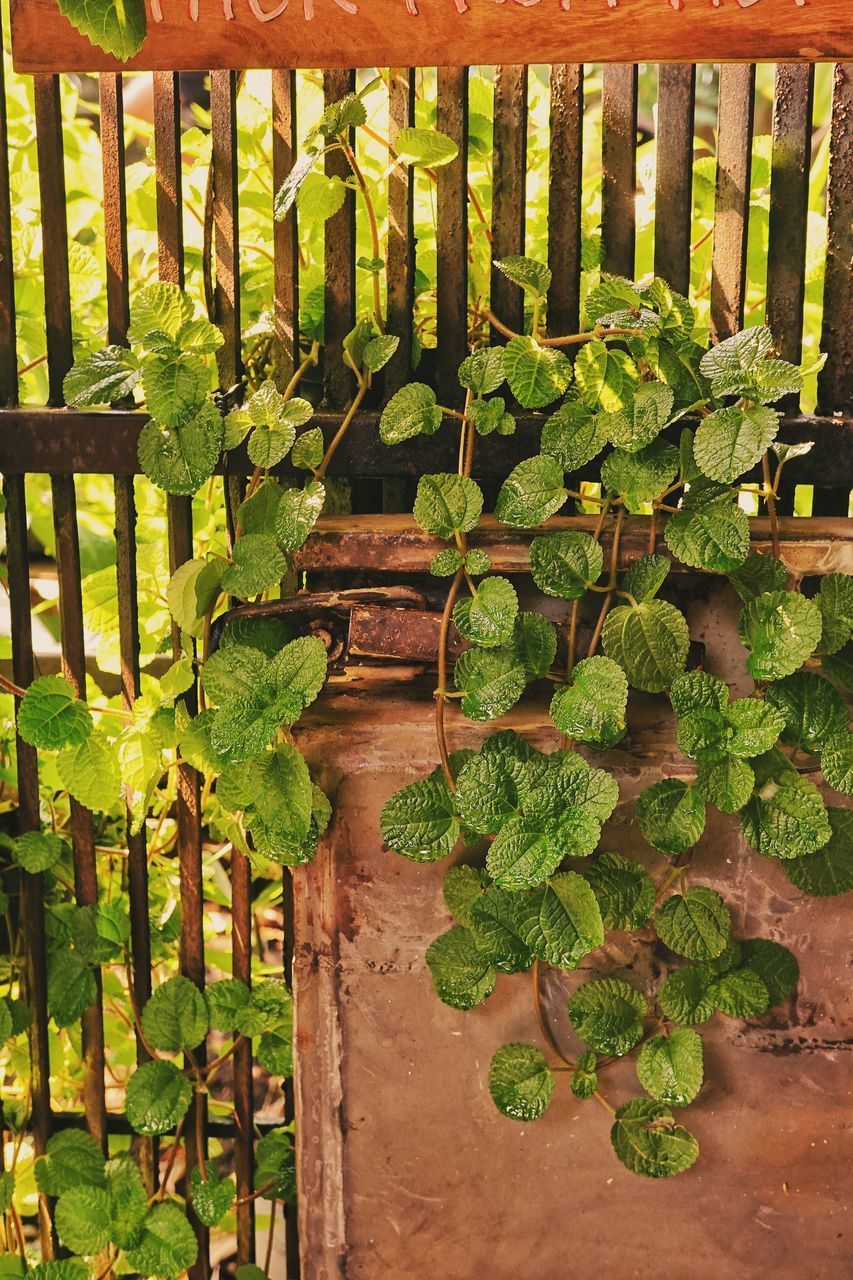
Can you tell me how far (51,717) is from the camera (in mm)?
1441

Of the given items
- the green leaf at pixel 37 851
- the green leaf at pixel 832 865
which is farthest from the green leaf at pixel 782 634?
the green leaf at pixel 37 851

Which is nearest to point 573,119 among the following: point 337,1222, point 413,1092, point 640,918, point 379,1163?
point 640,918

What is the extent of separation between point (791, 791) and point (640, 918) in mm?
246

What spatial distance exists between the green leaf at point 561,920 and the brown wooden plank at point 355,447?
1.76ft

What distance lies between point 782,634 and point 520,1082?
659 millimetres

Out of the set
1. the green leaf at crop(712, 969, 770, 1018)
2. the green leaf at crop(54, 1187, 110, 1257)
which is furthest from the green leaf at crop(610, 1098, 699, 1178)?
the green leaf at crop(54, 1187, 110, 1257)

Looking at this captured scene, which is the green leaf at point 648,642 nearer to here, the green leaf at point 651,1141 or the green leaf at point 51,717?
the green leaf at point 651,1141

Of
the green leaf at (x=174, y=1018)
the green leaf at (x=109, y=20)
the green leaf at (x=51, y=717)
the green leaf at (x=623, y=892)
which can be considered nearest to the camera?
the green leaf at (x=109, y=20)

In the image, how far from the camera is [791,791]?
1.26 metres

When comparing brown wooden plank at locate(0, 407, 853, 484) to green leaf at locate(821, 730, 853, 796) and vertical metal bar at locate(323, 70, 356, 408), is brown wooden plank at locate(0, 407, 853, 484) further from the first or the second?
green leaf at locate(821, 730, 853, 796)

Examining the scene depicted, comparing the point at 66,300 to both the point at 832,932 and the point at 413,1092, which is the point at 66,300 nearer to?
the point at 413,1092

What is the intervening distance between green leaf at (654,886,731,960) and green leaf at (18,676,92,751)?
2.65 ft

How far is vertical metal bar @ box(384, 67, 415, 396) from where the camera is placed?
1380mm

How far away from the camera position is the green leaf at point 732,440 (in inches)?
46.7
